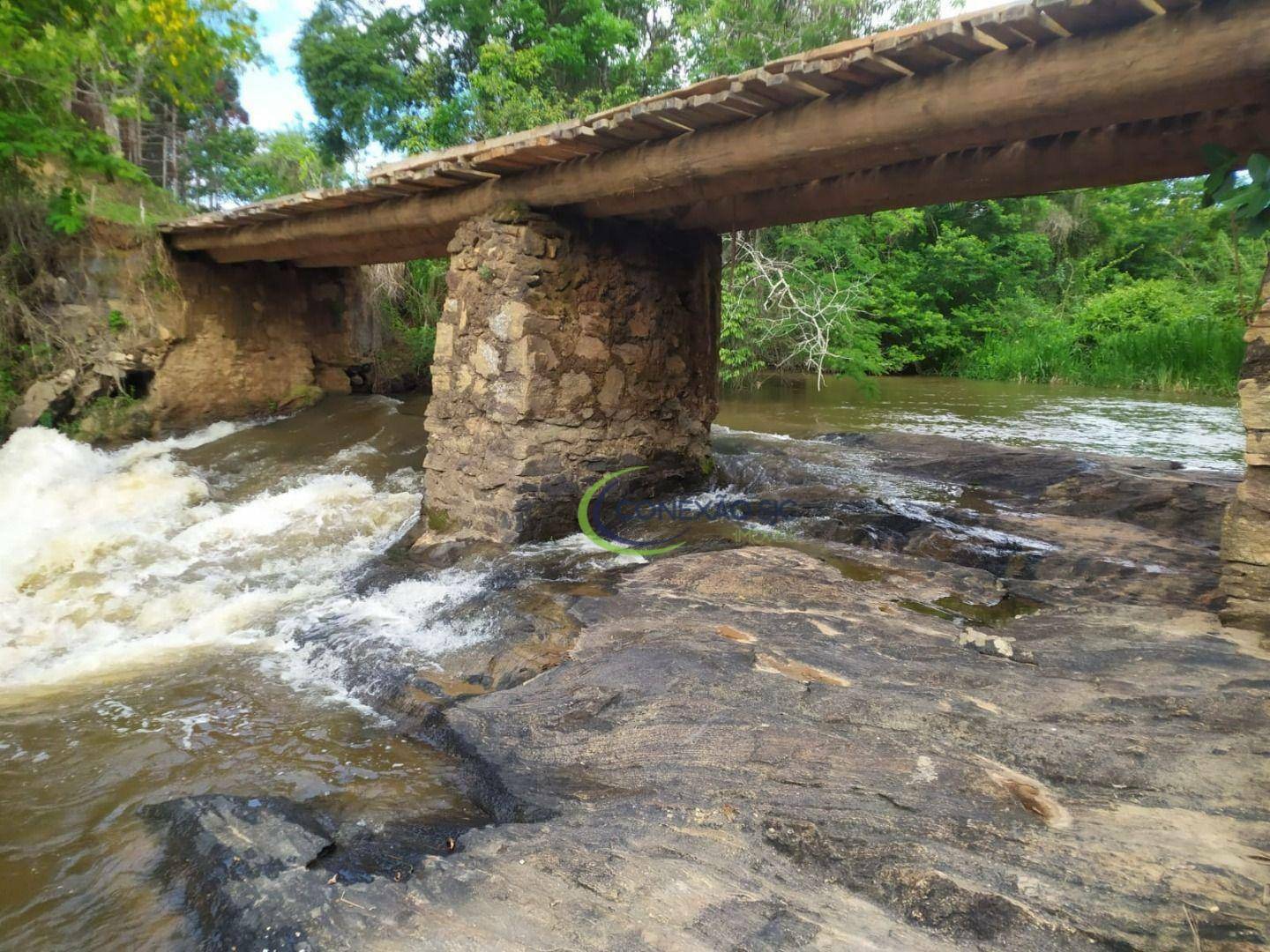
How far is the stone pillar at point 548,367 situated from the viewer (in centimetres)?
472

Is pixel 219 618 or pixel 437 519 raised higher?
pixel 437 519

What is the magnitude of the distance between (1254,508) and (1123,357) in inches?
411

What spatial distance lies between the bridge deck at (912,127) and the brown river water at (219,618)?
84.8 inches

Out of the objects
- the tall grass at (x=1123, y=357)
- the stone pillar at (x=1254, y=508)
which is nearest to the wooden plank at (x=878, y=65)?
the stone pillar at (x=1254, y=508)

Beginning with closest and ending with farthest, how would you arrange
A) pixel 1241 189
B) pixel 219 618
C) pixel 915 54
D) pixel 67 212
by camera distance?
1. pixel 1241 189
2. pixel 915 54
3. pixel 219 618
4. pixel 67 212

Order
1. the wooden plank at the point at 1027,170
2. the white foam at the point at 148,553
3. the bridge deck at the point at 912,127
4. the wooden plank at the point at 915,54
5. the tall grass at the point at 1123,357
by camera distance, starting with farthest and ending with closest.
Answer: the tall grass at the point at 1123,357 → the white foam at the point at 148,553 → the wooden plank at the point at 1027,170 → the wooden plank at the point at 915,54 → the bridge deck at the point at 912,127

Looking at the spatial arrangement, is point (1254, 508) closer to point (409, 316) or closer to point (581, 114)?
point (409, 316)

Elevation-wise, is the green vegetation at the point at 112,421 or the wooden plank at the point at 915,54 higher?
the wooden plank at the point at 915,54

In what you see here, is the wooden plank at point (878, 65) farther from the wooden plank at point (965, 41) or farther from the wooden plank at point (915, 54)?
the wooden plank at point (965, 41)

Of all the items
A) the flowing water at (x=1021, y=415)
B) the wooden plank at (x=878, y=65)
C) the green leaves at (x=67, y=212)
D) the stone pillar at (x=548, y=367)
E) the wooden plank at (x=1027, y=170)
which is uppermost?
the green leaves at (x=67, y=212)

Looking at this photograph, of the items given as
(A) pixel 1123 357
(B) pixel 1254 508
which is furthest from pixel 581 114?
(B) pixel 1254 508

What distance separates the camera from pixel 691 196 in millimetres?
4266

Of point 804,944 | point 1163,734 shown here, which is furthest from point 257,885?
point 1163,734

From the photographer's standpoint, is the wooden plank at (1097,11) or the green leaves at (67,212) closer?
the wooden plank at (1097,11)
